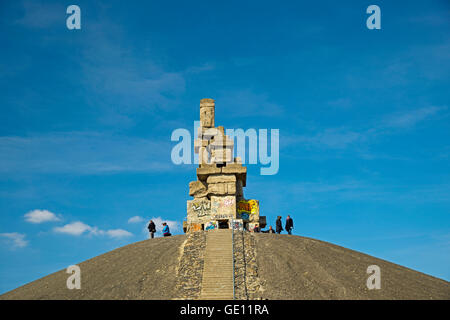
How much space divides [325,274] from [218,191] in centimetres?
1271

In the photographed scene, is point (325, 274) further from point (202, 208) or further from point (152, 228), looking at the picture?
point (152, 228)

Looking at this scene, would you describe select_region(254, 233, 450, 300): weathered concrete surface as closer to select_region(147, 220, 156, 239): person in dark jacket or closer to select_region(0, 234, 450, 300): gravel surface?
select_region(0, 234, 450, 300): gravel surface

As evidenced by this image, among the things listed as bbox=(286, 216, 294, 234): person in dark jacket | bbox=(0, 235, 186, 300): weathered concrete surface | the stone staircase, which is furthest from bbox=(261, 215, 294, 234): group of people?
bbox=(0, 235, 186, 300): weathered concrete surface

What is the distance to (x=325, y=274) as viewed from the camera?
92.2ft

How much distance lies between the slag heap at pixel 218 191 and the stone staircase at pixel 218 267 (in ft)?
11.7

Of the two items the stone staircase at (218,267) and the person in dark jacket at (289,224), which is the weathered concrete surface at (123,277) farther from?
the person in dark jacket at (289,224)

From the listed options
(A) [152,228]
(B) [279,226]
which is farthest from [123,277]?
(B) [279,226]

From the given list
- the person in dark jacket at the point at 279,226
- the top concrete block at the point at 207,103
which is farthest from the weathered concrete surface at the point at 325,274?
the top concrete block at the point at 207,103
